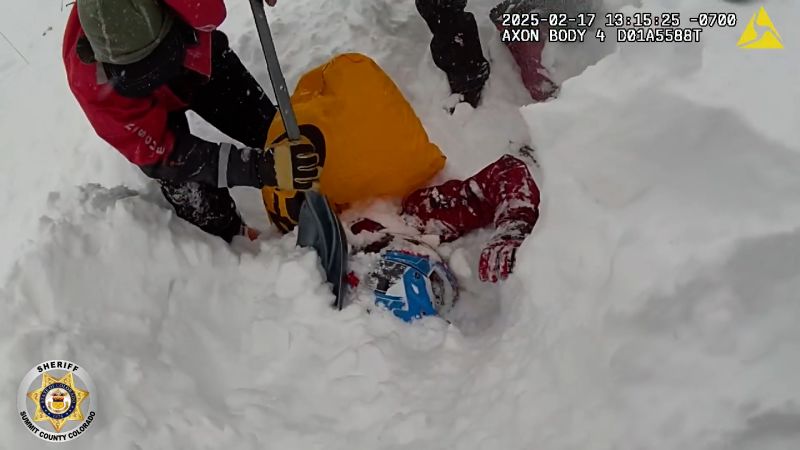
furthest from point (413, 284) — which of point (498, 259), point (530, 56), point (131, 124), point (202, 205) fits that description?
point (530, 56)

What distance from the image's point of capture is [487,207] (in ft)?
6.65

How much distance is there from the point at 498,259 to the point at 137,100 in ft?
3.31

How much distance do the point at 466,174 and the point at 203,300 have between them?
3.28ft

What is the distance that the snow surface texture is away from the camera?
1.04 meters

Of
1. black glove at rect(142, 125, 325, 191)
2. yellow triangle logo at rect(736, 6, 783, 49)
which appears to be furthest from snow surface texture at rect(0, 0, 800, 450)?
black glove at rect(142, 125, 325, 191)

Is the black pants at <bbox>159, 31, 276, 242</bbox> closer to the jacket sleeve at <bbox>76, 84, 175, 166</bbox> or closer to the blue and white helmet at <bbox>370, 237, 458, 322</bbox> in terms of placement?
the jacket sleeve at <bbox>76, 84, 175, 166</bbox>

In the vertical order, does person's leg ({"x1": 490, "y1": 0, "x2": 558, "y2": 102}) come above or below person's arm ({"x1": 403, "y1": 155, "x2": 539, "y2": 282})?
above

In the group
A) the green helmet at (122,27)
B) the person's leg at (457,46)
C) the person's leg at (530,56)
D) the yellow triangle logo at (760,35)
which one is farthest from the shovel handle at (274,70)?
the yellow triangle logo at (760,35)

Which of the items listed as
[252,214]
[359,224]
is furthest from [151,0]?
[252,214]

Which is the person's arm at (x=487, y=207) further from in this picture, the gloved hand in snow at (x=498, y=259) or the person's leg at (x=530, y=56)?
the person's leg at (x=530, y=56)

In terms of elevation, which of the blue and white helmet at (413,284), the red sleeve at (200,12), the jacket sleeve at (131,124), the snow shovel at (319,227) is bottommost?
the blue and white helmet at (413,284)

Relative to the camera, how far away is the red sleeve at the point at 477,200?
1.92 m

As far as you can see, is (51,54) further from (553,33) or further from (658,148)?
(658,148)

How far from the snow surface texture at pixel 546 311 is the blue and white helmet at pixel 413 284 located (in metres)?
0.05
